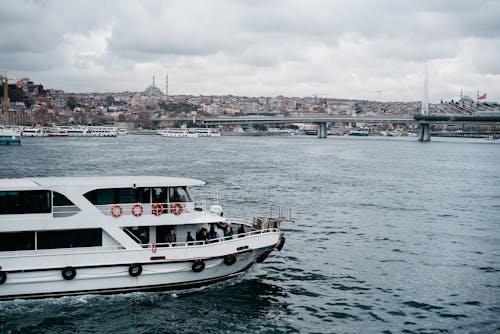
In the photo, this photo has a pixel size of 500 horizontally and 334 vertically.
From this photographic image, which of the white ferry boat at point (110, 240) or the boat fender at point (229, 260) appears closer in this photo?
the white ferry boat at point (110, 240)

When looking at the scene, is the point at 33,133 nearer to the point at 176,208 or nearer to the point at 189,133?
the point at 189,133

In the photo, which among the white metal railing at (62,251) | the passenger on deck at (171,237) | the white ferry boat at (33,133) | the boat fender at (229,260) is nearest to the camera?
the white metal railing at (62,251)

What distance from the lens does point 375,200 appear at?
3725 centimetres

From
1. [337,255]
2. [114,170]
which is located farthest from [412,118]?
[337,255]

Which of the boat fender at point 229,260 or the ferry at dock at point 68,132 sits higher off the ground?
the ferry at dock at point 68,132

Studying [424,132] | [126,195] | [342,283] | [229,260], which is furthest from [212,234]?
[424,132]

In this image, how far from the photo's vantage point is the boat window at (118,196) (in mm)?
15789

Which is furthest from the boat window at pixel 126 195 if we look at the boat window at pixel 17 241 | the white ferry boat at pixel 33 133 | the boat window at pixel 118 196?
the white ferry boat at pixel 33 133

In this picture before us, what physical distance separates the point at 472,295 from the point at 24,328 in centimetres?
1310

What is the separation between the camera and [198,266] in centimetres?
1595

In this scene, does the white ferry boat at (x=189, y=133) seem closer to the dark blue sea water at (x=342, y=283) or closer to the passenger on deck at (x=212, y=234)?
the dark blue sea water at (x=342, y=283)

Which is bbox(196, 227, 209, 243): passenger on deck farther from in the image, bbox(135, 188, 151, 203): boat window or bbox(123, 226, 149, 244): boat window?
bbox(135, 188, 151, 203): boat window

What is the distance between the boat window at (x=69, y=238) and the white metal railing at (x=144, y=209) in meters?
0.63

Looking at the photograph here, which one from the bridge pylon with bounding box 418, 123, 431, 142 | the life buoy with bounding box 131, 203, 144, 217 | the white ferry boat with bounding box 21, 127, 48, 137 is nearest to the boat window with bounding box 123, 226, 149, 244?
the life buoy with bounding box 131, 203, 144, 217
